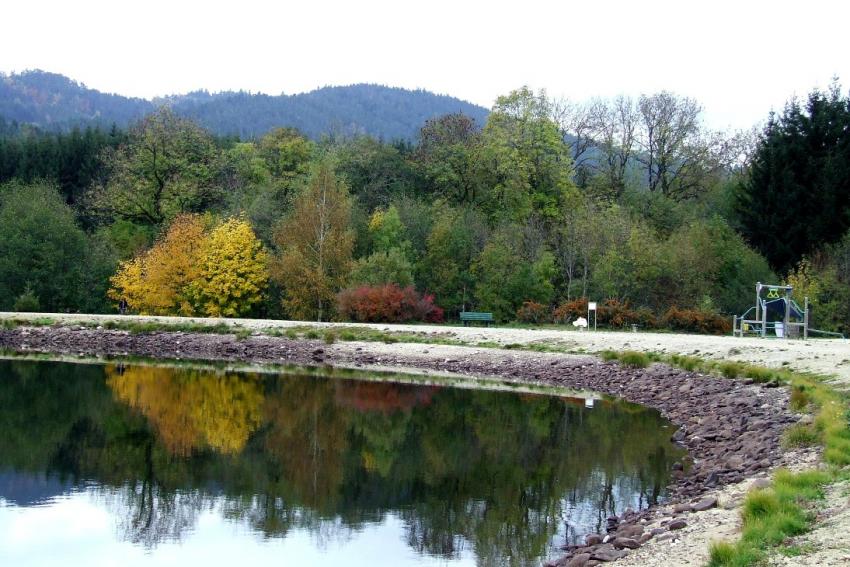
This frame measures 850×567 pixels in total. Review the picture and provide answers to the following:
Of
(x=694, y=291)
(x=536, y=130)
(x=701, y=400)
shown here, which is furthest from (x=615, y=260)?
(x=701, y=400)

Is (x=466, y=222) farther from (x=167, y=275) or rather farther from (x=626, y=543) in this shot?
(x=626, y=543)

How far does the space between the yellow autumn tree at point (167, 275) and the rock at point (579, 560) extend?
156 ft

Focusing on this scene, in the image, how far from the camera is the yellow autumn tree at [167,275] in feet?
185

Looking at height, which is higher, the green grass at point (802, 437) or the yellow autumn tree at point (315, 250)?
the yellow autumn tree at point (315, 250)

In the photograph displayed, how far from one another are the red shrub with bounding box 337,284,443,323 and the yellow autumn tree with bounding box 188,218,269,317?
28.3 ft

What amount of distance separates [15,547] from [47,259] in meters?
48.9

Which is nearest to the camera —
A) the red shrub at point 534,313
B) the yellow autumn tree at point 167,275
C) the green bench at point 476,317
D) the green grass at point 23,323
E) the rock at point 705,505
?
the rock at point 705,505

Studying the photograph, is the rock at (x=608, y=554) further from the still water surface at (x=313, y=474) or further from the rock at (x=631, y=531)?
the still water surface at (x=313, y=474)

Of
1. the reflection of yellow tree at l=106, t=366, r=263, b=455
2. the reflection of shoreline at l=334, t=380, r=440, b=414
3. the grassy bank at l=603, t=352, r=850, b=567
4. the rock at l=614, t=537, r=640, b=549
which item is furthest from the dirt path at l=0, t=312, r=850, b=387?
the rock at l=614, t=537, r=640, b=549

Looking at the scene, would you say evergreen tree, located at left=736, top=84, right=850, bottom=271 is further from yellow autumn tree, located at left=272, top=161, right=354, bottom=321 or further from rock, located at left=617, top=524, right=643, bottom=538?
rock, located at left=617, top=524, right=643, bottom=538

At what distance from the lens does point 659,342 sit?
3566 cm

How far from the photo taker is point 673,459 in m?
19.2

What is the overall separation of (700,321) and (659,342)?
935 cm

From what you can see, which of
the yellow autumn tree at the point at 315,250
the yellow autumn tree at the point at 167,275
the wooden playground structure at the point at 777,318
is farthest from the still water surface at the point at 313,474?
the yellow autumn tree at the point at 167,275
